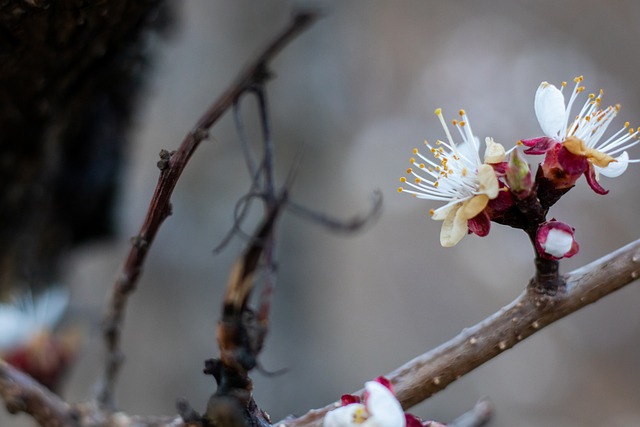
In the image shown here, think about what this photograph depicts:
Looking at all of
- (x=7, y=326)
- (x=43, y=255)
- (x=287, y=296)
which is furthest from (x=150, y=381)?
(x=7, y=326)

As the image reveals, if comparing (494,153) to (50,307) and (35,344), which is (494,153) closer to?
(35,344)

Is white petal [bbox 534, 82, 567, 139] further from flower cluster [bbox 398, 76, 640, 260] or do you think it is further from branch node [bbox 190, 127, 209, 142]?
branch node [bbox 190, 127, 209, 142]

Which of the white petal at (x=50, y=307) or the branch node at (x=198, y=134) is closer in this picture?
the branch node at (x=198, y=134)

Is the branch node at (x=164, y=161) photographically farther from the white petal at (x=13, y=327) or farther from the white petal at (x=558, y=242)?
the white petal at (x=13, y=327)

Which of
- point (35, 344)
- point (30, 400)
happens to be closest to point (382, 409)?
point (30, 400)

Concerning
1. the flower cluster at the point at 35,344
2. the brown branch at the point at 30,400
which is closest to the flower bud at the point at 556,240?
the brown branch at the point at 30,400

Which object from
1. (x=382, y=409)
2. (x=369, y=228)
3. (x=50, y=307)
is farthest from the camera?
(x=50, y=307)

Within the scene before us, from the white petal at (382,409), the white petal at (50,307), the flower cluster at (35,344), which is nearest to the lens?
the white petal at (382,409)
